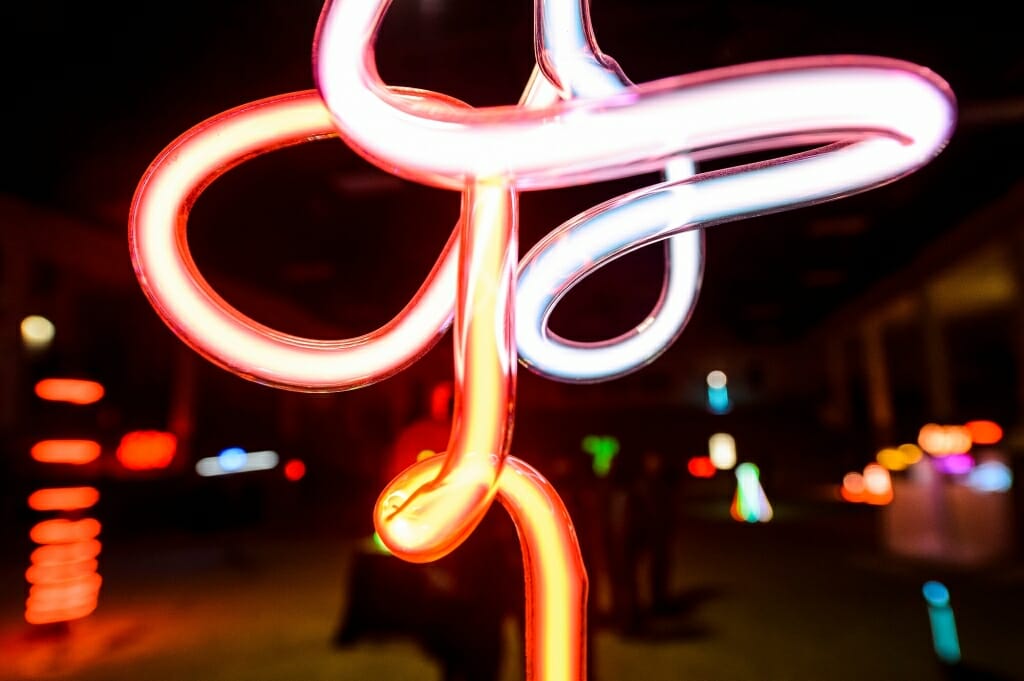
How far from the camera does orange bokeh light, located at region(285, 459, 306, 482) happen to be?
12719 millimetres

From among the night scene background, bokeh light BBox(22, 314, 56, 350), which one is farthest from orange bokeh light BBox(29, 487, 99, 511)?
bokeh light BBox(22, 314, 56, 350)

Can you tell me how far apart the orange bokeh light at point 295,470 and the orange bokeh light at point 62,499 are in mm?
8708

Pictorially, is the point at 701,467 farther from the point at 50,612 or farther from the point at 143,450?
the point at 50,612

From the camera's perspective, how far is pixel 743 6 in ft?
11.7

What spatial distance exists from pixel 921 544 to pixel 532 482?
26.4 feet

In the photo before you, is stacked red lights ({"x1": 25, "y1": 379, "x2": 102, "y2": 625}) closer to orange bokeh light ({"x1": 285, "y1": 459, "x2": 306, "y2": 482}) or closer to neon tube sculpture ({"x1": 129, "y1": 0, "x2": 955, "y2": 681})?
neon tube sculpture ({"x1": 129, "y1": 0, "x2": 955, "y2": 681})

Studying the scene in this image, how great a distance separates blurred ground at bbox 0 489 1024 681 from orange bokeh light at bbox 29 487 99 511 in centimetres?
90

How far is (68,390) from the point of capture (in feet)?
12.8

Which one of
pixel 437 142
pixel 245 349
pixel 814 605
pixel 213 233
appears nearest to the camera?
pixel 437 142

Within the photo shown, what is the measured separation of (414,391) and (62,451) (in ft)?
6.91

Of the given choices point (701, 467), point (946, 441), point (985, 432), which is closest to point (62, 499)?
point (946, 441)

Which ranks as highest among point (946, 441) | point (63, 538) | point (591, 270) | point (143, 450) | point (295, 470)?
point (295, 470)

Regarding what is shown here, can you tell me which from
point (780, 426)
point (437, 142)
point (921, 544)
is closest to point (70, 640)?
point (437, 142)

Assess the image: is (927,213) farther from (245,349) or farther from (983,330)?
(245,349)
